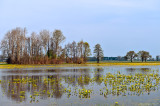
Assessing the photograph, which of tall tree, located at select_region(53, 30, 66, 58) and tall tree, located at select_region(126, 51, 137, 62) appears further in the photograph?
tall tree, located at select_region(126, 51, 137, 62)

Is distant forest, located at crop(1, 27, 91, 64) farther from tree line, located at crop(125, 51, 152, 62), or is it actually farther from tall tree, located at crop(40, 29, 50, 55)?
tree line, located at crop(125, 51, 152, 62)

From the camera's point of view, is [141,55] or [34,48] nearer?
[34,48]

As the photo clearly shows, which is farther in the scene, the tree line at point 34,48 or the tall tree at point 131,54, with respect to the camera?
the tall tree at point 131,54

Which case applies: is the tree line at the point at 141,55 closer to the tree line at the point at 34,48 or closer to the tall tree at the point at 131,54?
the tall tree at the point at 131,54

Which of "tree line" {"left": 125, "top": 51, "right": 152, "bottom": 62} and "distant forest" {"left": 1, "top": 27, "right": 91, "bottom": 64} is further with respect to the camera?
"tree line" {"left": 125, "top": 51, "right": 152, "bottom": 62}

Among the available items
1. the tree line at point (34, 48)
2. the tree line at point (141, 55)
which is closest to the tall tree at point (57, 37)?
the tree line at point (34, 48)

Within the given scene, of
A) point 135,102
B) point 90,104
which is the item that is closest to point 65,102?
point 90,104

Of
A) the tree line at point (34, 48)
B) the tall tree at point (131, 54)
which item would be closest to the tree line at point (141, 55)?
the tall tree at point (131, 54)

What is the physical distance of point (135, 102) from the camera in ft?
40.1

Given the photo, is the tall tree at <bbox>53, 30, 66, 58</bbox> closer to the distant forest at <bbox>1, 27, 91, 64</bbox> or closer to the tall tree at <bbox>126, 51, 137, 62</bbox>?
the distant forest at <bbox>1, 27, 91, 64</bbox>

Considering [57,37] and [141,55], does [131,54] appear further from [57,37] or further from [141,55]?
[57,37]

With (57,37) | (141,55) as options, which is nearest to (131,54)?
(141,55)

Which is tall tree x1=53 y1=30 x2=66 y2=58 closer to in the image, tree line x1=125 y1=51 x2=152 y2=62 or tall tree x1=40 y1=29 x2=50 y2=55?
tall tree x1=40 y1=29 x2=50 y2=55

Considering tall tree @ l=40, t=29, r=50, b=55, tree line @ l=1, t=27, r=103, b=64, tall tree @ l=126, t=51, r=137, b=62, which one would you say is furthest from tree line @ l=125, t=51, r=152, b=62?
tall tree @ l=40, t=29, r=50, b=55
